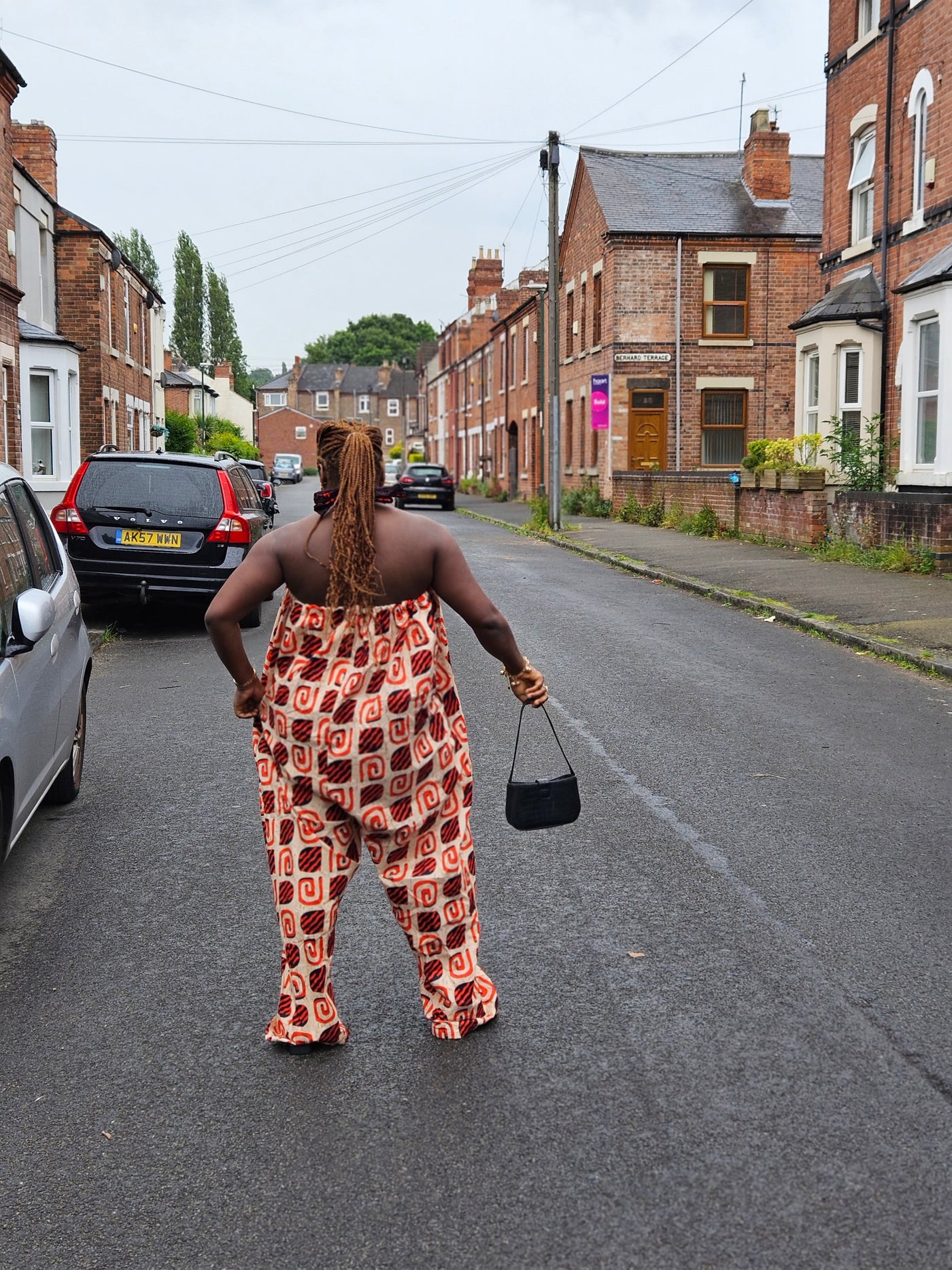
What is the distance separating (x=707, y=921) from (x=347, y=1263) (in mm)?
2322

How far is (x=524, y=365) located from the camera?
1897 inches

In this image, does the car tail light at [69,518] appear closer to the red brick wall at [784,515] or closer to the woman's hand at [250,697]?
the woman's hand at [250,697]

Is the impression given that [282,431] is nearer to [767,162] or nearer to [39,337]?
[767,162]

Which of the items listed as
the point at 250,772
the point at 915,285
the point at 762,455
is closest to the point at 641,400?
the point at 762,455

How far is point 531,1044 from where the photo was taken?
12.3ft

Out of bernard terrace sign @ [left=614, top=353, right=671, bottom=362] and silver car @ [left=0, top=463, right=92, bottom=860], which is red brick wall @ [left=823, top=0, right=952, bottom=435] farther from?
silver car @ [left=0, top=463, right=92, bottom=860]

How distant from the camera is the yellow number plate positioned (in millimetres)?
12094

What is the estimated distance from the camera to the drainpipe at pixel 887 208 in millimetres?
20484

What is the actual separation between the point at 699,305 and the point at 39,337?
57.2 feet

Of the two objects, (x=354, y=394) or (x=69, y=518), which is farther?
(x=354, y=394)

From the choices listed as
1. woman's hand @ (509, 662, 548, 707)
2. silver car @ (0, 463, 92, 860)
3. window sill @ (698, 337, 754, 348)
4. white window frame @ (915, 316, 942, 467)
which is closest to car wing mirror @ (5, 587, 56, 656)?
silver car @ (0, 463, 92, 860)

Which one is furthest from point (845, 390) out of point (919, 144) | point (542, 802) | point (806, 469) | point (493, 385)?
point (493, 385)

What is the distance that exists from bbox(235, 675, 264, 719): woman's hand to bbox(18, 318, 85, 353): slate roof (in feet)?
70.9

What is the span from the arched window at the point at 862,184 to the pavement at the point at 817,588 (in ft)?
18.1
